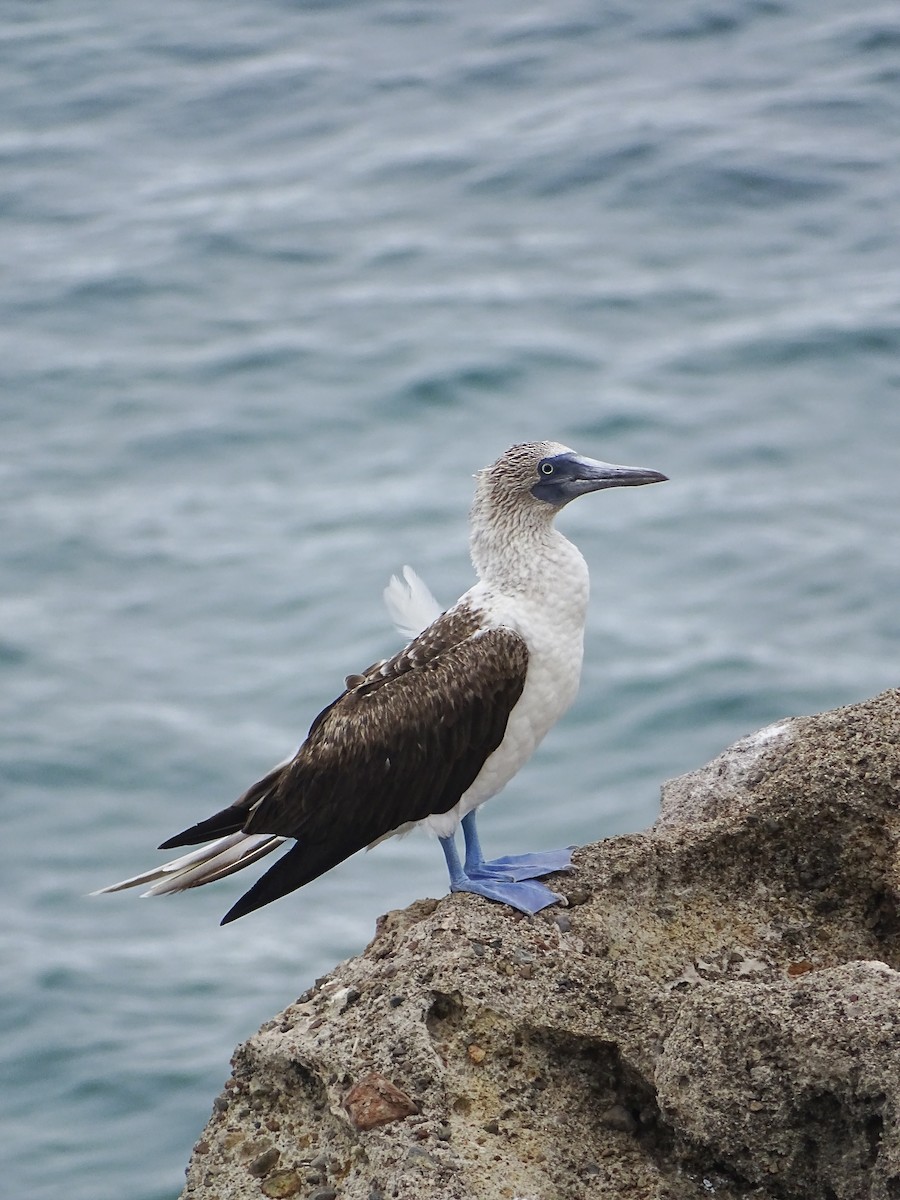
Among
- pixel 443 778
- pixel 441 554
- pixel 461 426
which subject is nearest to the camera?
pixel 443 778

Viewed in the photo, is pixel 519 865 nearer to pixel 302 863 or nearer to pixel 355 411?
pixel 302 863

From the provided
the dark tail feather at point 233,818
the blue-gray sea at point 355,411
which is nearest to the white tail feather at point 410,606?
the dark tail feather at point 233,818

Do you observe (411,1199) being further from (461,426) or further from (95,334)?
(95,334)

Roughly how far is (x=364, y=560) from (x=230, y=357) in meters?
3.90

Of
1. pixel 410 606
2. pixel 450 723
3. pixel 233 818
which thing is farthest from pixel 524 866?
pixel 410 606

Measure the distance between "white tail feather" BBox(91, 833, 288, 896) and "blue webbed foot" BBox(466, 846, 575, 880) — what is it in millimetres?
750

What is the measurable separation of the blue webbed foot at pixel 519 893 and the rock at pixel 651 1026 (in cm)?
6

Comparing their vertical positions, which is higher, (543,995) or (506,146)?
(506,146)

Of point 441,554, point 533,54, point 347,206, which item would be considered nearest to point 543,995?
point 441,554

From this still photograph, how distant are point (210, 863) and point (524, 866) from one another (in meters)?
1.22

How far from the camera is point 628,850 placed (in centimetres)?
665

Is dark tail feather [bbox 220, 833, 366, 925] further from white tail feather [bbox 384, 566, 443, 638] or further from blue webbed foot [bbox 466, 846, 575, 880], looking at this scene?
white tail feather [bbox 384, 566, 443, 638]

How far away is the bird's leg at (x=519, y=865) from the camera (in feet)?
22.3

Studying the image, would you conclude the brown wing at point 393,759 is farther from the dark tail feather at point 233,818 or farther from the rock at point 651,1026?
the rock at point 651,1026
